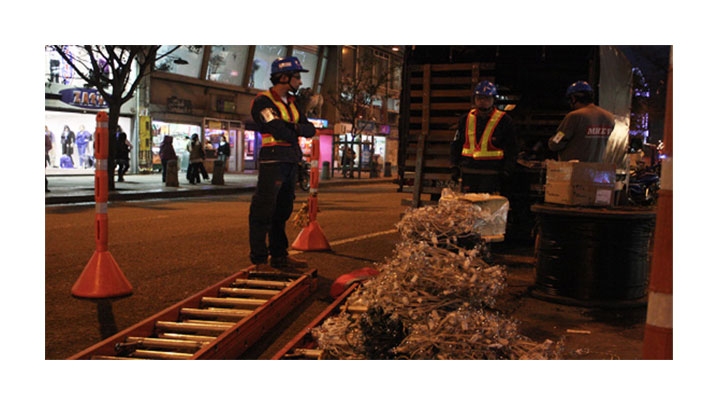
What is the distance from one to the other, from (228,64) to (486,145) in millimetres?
28051

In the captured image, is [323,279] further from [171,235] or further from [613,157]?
[613,157]

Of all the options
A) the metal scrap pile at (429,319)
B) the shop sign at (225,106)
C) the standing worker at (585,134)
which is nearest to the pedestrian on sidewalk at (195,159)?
the shop sign at (225,106)

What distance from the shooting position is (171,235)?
934 centimetres

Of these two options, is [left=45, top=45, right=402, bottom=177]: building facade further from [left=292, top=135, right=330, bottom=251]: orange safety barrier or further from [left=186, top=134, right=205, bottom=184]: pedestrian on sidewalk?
[left=292, top=135, right=330, bottom=251]: orange safety barrier

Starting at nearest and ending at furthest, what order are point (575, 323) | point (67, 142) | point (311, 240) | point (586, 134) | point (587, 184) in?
1. point (575, 323)
2. point (587, 184)
3. point (586, 134)
4. point (311, 240)
5. point (67, 142)

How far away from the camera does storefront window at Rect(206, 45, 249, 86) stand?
31953mm

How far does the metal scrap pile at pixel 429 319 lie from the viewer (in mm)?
3490

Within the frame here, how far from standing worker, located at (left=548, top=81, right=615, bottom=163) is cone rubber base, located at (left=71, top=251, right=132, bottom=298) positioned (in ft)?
15.3

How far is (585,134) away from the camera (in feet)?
22.0

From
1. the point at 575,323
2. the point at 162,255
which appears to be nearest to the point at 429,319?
the point at 575,323

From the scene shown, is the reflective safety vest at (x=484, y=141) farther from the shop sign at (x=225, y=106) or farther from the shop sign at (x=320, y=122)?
the shop sign at (x=320, y=122)

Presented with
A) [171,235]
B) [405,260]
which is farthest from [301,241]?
[405,260]

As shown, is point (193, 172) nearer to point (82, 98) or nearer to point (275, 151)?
point (82, 98)

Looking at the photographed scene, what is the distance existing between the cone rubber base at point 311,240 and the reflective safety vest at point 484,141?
2297 mm
